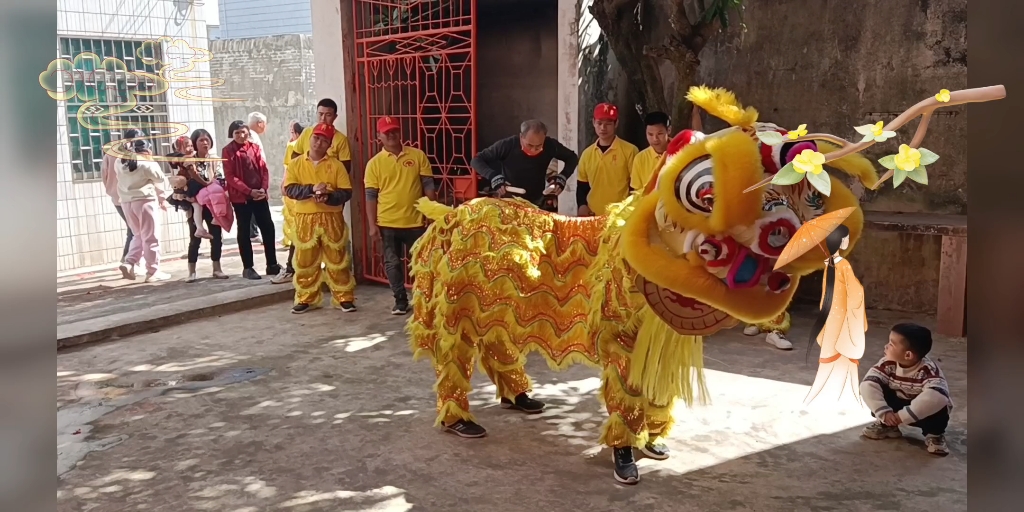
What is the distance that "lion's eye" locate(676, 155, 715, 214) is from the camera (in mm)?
2451

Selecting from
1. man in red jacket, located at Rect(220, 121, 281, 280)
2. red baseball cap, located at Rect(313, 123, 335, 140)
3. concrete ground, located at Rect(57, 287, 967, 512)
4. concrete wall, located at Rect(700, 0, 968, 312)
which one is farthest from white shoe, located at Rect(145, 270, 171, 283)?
concrete wall, located at Rect(700, 0, 968, 312)

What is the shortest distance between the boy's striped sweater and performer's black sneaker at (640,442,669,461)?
1.14 metres

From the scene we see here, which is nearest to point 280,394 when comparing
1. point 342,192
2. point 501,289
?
point 501,289

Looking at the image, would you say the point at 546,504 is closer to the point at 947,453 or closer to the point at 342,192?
the point at 947,453

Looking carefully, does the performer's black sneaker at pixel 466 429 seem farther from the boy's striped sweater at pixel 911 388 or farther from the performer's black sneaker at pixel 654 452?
the boy's striped sweater at pixel 911 388

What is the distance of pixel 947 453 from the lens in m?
3.51

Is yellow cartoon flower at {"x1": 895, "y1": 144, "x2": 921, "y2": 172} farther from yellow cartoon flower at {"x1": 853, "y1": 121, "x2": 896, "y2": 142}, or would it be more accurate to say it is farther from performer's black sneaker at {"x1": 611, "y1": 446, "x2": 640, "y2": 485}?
performer's black sneaker at {"x1": 611, "y1": 446, "x2": 640, "y2": 485}

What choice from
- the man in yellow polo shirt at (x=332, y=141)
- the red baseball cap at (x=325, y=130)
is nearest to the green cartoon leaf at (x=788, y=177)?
the red baseball cap at (x=325, y=130)

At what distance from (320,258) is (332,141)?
41.8 inches

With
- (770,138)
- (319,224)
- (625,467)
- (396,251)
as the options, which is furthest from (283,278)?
(770,138)

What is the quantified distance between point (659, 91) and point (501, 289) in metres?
3.39

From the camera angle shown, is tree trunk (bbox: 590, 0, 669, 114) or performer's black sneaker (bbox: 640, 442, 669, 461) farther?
tree trunk (bbox: 590, 0, 669, 114)

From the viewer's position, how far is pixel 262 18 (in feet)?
45.9

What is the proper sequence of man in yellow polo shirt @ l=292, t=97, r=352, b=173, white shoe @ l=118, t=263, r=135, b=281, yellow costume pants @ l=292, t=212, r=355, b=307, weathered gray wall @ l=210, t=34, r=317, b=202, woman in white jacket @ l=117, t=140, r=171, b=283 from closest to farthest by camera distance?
yellow costume pants @ l=292, t=212, r=355, b=307 < man in yellow polo shirt @ l=292, t=97, r=352, b=173 < woman in white jacket @ l=117, t=140, r=171, b=283 < white shoe @ l=118, t=263, r=135, b=281 < weathered gray wall @ l=210, t=34, r=317, b=202
